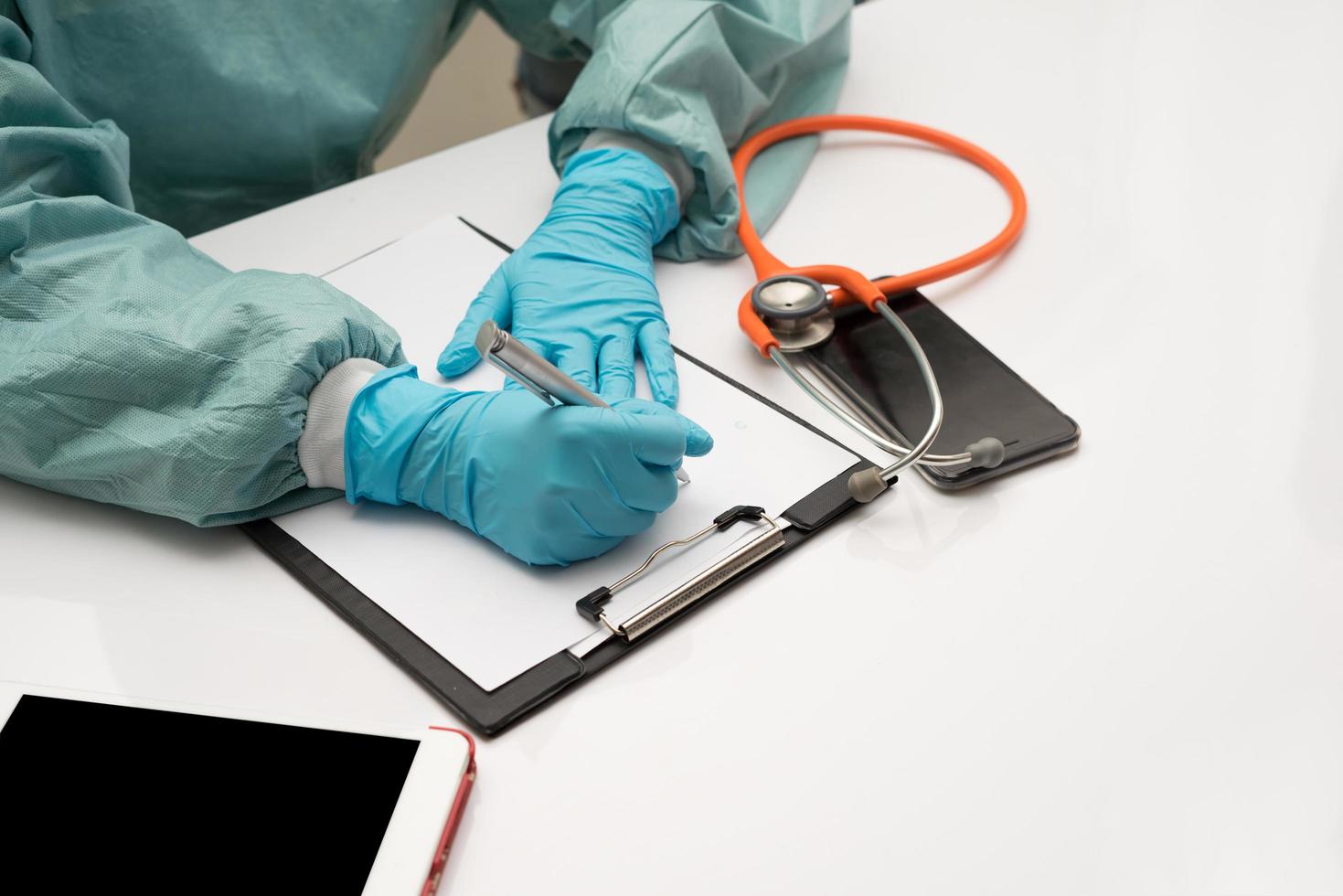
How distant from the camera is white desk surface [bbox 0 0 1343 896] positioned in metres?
0.58

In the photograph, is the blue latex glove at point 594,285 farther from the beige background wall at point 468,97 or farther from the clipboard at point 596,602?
the beige background wall at point 468,97

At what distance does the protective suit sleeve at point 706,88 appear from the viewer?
1.03 meters

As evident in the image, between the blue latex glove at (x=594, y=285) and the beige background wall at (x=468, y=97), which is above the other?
the blue latex glove at (x=594, y=285)

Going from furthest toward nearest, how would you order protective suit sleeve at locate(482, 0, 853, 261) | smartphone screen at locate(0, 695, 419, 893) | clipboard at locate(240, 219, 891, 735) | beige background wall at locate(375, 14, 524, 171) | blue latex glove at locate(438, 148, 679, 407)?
beige background wall at locate(375, 14, 524, 171) → protective suit sleeve at locate(482, 0, 853, 261) → blue latex glove at locate(438, 148, 679, 407) → clipboard at locate(240, 219, 891, 735) → smartphone screen at locate(0, 695, 419, 893)

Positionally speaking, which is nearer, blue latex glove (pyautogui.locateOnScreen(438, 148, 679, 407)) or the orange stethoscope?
the orange stethoscope

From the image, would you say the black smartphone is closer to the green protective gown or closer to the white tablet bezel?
the green protective gown

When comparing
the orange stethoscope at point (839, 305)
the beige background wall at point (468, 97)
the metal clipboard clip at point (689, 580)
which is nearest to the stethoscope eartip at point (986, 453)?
the orange stethoscope at point (839, 305)

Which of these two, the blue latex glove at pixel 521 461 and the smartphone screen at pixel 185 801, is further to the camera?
the blue latex glove at pixel 521 461

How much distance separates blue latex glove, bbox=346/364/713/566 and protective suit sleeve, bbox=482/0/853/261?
357 mm

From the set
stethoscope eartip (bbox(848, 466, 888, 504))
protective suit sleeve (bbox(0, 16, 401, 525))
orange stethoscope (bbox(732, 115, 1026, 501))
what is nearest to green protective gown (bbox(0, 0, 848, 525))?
protective suit sleeve (bbox(0, 16, 401, 525))

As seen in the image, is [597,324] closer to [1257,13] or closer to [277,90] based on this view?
[277,90]

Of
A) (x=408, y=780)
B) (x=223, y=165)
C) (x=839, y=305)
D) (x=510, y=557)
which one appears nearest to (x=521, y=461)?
(x=510, y=557)

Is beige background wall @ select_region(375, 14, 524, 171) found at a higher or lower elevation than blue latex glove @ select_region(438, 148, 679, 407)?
lower

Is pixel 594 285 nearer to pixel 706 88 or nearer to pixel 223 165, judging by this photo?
pixel 706 88
